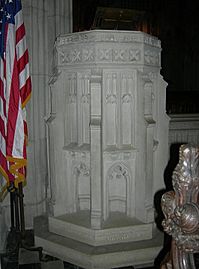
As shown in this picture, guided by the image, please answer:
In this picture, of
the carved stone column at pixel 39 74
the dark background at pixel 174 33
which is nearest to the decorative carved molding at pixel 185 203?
the carved stone column at pixel 39 74

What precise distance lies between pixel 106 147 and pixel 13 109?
1.00 metres

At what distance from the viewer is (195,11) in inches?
252

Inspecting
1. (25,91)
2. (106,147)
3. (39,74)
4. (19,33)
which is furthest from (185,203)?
(39,74)

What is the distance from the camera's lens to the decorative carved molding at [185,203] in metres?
0.82

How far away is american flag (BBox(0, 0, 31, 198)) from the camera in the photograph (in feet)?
9.93

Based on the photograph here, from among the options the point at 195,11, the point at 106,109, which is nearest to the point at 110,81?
the point at 106,109

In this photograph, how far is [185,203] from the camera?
2.73 feet

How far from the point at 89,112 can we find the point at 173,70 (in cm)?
426

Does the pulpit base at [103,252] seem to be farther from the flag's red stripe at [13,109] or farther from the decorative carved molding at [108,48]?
the decorative carved molding at [108,48]

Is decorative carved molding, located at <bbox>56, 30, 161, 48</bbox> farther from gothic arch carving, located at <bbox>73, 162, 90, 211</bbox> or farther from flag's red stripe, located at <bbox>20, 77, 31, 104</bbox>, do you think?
gothic arch carving, located at <bbox>73, 162, 90, 211</bbox>

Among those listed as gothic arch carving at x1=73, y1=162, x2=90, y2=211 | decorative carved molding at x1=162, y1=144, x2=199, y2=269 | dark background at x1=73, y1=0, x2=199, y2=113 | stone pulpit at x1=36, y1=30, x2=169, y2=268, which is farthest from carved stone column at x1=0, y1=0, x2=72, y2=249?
decorative carved molding at x1=162, y1=144, x2=199, y2=269

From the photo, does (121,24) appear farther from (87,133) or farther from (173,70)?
(87,133)

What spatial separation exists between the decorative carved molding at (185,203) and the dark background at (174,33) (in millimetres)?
4707

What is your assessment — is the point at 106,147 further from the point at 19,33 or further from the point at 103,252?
the point at 19,33
